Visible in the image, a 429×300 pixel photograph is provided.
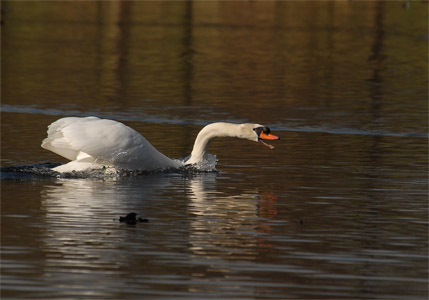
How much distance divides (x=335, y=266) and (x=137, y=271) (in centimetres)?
204

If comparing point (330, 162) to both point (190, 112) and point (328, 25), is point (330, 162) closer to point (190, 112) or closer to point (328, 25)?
point (190, 112)

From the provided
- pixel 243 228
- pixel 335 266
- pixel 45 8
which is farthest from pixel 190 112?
pixel 45 8

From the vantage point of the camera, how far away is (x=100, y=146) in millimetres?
17375

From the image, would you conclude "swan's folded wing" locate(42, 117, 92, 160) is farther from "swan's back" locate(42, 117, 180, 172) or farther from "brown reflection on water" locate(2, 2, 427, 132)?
"brown reflection on water" locate(2, 2, 427, 132)

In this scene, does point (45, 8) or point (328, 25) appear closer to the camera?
point (328, 25)

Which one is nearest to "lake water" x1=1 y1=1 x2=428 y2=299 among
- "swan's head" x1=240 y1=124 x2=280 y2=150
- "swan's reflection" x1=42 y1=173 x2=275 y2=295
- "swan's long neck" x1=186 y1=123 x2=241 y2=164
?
"swan's reflection" x1=42 y1=173 x2=275 y2=295

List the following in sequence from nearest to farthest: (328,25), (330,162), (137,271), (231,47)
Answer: (137,271)
(330,162)
(231,47)
(328,25)

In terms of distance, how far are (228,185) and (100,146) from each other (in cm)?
206

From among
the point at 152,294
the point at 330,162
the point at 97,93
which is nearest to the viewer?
the point at 152,294

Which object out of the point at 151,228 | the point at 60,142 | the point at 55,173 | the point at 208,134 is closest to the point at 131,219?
the point at 151,228

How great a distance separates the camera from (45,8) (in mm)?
78812

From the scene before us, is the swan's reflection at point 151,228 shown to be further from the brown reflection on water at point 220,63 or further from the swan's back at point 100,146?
the brown reflection on water at point 220,63

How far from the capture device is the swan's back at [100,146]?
57.1 ft

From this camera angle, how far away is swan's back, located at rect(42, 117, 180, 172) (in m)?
17.4
